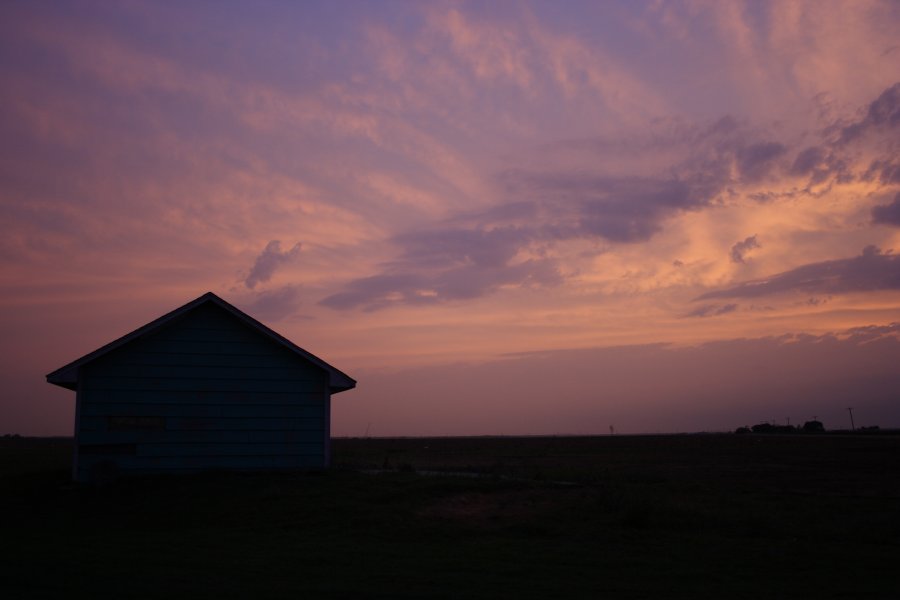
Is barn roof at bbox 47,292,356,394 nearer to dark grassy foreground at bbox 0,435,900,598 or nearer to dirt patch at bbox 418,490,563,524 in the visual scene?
dark grassy foreground at bbox 0,435,900,598

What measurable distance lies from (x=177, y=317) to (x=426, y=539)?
12127 millimetres

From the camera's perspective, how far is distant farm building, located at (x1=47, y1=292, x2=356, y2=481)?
24.2 meters

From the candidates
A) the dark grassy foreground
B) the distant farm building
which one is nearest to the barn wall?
the distant farm building

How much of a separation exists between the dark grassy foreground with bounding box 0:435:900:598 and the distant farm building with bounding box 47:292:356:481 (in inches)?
52.3

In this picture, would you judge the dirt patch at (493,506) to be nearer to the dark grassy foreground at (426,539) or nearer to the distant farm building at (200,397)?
the dark grassy foreground at (426,539)

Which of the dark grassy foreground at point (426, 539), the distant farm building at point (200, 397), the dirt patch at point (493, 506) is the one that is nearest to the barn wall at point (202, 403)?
the distant farm building at point (200, 397)

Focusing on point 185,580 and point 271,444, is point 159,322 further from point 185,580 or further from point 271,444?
point 185,580

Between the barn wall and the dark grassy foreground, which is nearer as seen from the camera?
the dark grassy foreground

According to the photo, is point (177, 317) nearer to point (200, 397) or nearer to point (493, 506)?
point (200, 397)

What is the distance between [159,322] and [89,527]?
24.8 ft

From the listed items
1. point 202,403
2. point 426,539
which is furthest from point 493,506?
point 202,403

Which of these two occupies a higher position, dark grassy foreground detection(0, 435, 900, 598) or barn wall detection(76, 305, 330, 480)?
barn wall detection(76, 305, 330, 480)

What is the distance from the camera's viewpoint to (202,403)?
25.1 m

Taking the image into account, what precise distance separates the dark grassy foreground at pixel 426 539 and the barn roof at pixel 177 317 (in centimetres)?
307
